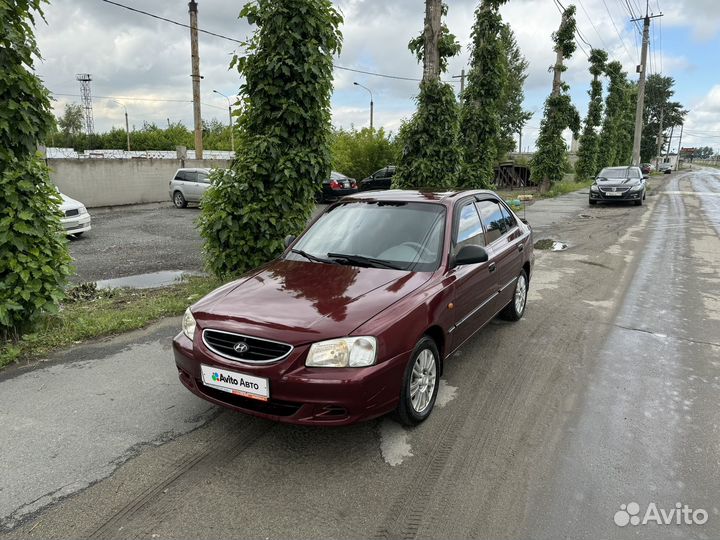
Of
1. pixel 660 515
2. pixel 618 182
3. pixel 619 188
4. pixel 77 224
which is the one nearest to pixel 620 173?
pixel 618 182

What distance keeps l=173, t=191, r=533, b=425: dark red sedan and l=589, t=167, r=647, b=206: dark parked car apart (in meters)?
18.2

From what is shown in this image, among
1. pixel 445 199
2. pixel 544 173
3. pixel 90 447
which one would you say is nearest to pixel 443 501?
pixel 90 447

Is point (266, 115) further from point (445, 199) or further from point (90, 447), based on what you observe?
point (90, 447)

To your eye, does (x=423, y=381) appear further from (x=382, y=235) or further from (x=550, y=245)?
(x=550, y=245)

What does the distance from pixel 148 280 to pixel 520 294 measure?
5.97m

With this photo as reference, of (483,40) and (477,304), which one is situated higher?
(483,40)

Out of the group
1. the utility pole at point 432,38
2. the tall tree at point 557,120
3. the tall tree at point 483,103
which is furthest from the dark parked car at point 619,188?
the utility pole at point 432,38

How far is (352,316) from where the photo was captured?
10.5ft

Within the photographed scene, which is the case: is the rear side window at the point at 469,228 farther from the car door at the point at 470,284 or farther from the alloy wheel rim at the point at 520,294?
the alloy wheel rim at the point at 520,294

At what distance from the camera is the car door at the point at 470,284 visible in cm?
409

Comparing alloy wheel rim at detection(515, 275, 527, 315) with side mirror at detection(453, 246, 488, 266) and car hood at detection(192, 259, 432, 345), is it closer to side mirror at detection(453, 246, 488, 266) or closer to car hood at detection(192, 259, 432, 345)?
side mirror at detection(453, 246, 488, 266)

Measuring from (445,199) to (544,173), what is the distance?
2396cm

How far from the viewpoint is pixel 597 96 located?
111 ft

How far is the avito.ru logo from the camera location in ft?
8.68
